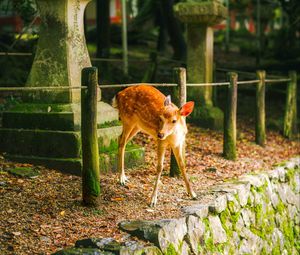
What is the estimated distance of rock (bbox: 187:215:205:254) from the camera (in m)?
5.76

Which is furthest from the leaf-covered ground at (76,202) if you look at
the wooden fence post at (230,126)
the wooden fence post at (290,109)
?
the wooden fence post at (290,109)

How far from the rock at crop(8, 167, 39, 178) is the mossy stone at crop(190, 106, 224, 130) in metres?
4.74

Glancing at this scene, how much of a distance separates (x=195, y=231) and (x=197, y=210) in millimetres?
231

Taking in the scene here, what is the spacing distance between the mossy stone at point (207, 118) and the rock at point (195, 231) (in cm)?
503

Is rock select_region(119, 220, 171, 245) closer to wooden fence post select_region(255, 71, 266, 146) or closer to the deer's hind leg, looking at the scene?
the deer's hind leg

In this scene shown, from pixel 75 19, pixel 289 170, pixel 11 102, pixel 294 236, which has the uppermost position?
pixel 75 19

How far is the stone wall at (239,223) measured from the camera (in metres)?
5.32

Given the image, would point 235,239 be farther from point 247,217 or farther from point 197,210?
point 197,210

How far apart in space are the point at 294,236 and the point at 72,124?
3991 millimetres

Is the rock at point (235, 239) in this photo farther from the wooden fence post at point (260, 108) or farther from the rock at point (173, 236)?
the wooden fence post at point (260, 108)

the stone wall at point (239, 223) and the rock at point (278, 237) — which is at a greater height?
the stone wall at point (239, 223)

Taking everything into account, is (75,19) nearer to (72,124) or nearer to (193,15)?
(72,124)

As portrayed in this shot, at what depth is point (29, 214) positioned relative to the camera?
216 inches

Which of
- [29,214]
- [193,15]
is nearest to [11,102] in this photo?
[193,15]
